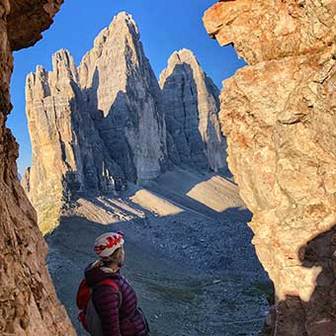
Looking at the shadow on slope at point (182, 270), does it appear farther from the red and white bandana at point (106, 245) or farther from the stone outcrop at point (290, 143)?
the red and white bandana at point (106, 245)

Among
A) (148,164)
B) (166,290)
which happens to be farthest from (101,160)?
(166,290)

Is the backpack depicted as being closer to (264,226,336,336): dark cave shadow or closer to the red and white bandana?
the red and white bandana

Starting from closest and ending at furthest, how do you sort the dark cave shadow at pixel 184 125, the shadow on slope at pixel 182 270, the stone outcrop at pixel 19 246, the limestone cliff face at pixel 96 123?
1. the stone outcrop at pixel 19 246
2. the shadow on slope at pixel 182 270
3. the limestone cliff face at pixel 96 123
4. the dark cave shadow at pixel 184 125

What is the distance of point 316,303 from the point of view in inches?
418

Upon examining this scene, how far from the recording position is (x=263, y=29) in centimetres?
1277

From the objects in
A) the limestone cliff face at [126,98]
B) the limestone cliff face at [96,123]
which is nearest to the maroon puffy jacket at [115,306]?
the limestone cliff face at [96,123]

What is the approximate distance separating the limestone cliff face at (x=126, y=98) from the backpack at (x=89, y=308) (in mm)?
94698

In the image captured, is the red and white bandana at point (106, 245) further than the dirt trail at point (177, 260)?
No

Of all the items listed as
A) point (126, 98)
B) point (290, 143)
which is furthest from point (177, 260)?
point (126, 98)

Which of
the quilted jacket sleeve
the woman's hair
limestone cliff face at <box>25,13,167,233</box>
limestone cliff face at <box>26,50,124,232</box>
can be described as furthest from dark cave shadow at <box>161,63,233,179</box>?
the quilted jacket sleeve

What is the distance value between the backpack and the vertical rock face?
125 meters

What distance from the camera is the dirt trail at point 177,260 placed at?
127 feet

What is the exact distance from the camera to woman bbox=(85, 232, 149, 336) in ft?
17.4

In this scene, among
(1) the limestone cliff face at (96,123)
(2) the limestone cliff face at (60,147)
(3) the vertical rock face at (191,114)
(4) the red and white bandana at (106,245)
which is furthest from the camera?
(3) the vertical rock face at (191,114)
